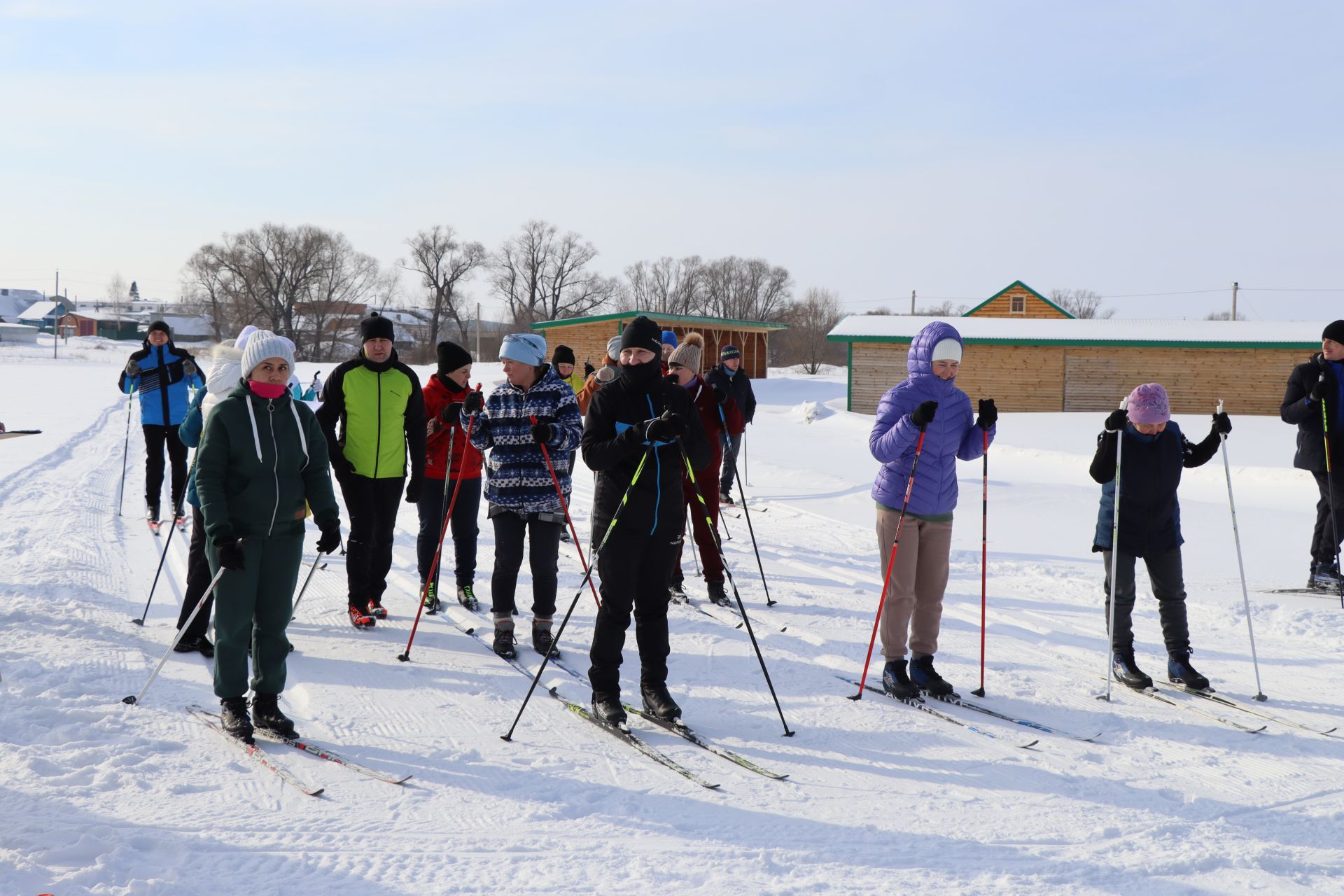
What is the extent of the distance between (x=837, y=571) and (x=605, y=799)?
4.50m

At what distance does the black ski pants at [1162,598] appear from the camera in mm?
5074

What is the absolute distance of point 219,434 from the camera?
4016 mm

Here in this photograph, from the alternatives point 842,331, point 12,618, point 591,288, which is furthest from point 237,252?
point 12,618

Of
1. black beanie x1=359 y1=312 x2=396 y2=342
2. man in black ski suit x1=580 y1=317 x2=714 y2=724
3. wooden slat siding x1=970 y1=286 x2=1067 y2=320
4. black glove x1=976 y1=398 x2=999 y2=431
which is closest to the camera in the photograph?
man in black ski suit x1=580 y1=317 x2=714 y2=724

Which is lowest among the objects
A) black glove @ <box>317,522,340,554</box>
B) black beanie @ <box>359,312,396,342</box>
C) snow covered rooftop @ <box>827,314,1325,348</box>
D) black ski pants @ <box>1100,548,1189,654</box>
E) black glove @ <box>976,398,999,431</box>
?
black ski pants @ <box>1100,548,1189,654</box>

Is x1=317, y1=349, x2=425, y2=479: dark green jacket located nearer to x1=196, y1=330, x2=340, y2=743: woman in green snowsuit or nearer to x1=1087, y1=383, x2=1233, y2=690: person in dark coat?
x1=196, y1=330, x2=340, y2=743: woman in green snowsuit

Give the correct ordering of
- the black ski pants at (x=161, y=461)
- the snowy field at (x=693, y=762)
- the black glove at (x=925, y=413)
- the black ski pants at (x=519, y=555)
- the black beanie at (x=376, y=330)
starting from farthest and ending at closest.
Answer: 1. the black ski pants at (x=161, y=461)
2. the black beanie at (x=376, y=330)
3. the black ski pants at (x=519, y=555)
4. the black glove at (x=925, y=413)
5. the snowy field at (x=693, y=762)

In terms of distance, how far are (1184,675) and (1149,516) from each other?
88 centimetres

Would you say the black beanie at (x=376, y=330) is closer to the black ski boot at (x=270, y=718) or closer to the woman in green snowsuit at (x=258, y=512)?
the woman in green snowsuit at (x=258, y=512)

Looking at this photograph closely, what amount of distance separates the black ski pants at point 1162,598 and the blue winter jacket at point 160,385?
312 inches

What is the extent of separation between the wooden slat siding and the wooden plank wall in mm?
7603

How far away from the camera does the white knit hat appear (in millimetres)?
4117

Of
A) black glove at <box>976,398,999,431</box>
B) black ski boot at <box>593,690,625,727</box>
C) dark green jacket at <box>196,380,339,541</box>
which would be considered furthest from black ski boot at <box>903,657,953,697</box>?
dark green jacket at <box>196,380,339,541</box>

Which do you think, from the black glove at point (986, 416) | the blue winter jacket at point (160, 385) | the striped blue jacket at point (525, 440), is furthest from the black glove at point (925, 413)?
the blue winter jacket at point (160, 385)
